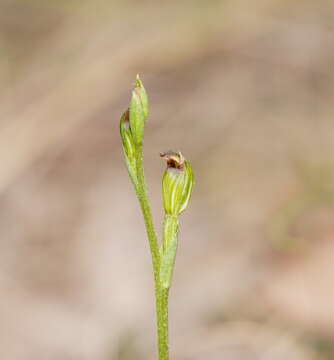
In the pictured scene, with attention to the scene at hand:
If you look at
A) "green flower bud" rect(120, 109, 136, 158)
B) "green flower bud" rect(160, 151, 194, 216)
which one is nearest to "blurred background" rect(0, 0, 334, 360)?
"green flower bud" rect(160, 151, 194, 216)

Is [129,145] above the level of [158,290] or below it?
above

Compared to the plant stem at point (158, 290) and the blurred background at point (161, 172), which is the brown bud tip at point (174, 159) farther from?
the blurred background at point (161, 172)

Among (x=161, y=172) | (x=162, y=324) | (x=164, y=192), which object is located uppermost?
(x=161, y=172)

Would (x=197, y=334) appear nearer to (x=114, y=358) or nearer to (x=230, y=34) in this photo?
(x=114, y=358)

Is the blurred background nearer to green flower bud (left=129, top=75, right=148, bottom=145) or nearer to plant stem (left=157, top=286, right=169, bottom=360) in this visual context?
plant stem (left=157, top=286, right=169, bottom=360)

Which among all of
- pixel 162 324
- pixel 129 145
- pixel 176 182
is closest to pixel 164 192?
pixel 176 182

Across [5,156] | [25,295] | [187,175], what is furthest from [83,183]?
[187,175]

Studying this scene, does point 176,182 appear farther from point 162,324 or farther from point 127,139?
point 162,324
